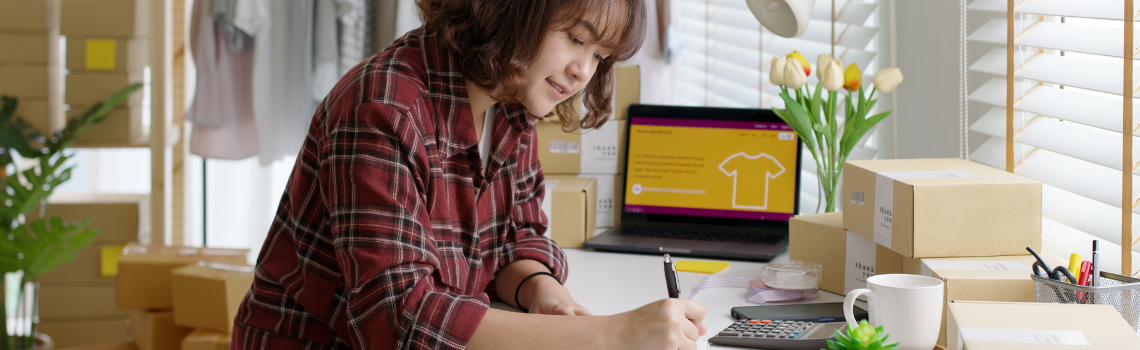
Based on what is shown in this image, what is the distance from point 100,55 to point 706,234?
189 centimetres

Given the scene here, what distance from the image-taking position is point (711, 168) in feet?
5.49

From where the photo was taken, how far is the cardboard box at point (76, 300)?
2.44m

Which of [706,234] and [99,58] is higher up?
[99,58]

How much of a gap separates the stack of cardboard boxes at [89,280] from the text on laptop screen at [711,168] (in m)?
1.62

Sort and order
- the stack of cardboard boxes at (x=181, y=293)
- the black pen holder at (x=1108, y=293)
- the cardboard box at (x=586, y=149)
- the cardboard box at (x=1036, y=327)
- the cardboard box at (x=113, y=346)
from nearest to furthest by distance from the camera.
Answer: the cardboard box at (x=1036, y=327)
the black pen holder at (x=1108, y=293)
the cardboard box at (x=586, y=149)
the stack of cardboard boxes at (x=181, y=293)
the cardboard box at (x=113, y=346)

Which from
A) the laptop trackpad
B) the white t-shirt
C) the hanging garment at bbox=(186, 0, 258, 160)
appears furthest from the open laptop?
the hanging garment at bbox=(186, 0, 258, 160)

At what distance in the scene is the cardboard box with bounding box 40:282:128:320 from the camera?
2.44m

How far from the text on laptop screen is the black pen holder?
31.9 inches

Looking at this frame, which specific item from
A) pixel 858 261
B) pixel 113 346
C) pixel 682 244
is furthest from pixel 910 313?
pixel 113 346

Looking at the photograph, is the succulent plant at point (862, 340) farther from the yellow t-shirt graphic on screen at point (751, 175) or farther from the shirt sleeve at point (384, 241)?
the yellow t-shirt graphic on screen at point (751, 175)

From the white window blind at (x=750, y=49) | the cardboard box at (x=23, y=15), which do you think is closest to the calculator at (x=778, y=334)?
the white window blind at (x=750, y=49)

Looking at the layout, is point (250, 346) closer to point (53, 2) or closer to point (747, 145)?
point (747, 145)

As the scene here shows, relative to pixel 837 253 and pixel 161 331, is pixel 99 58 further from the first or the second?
pixel 837 253

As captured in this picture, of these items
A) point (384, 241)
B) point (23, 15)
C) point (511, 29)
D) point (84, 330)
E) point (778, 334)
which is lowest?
point (84, 330)
